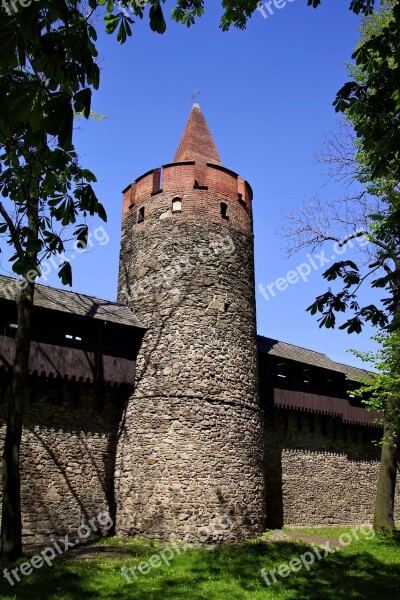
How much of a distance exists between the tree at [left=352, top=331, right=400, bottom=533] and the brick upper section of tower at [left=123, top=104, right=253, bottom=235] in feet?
20.0

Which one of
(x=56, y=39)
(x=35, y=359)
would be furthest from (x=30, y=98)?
(x=35, y=359)

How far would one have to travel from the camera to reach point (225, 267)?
1545 centimetres

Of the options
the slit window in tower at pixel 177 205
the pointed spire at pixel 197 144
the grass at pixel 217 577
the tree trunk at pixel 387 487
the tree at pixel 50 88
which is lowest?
the grass at pixel 217 577

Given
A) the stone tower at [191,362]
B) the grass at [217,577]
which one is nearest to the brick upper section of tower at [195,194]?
the stone tower at [191,362]

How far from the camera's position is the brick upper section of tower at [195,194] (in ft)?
52.1

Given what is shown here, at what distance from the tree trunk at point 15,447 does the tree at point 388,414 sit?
421 inches

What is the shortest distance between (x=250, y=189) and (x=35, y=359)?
978cm

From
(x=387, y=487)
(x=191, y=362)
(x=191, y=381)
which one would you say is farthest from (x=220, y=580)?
(x=387, y=487)

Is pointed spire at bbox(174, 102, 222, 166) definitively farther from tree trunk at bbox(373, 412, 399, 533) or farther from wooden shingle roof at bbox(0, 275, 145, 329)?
tree trunk at bbox(373, 412, 399, 533)

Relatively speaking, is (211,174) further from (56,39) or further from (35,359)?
(56,39)

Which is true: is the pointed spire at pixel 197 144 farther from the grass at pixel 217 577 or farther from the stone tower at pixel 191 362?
the grass at pixel 217 577

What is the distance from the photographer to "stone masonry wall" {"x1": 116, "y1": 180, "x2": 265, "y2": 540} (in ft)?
42.4

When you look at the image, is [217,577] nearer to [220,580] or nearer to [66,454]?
[220,580]

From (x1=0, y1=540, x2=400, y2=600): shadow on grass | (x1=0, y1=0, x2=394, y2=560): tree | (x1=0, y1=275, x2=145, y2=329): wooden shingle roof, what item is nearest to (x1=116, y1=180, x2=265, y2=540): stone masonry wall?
(x1=0, y1=275, x2=145, y2=329): wooden shingle roof
